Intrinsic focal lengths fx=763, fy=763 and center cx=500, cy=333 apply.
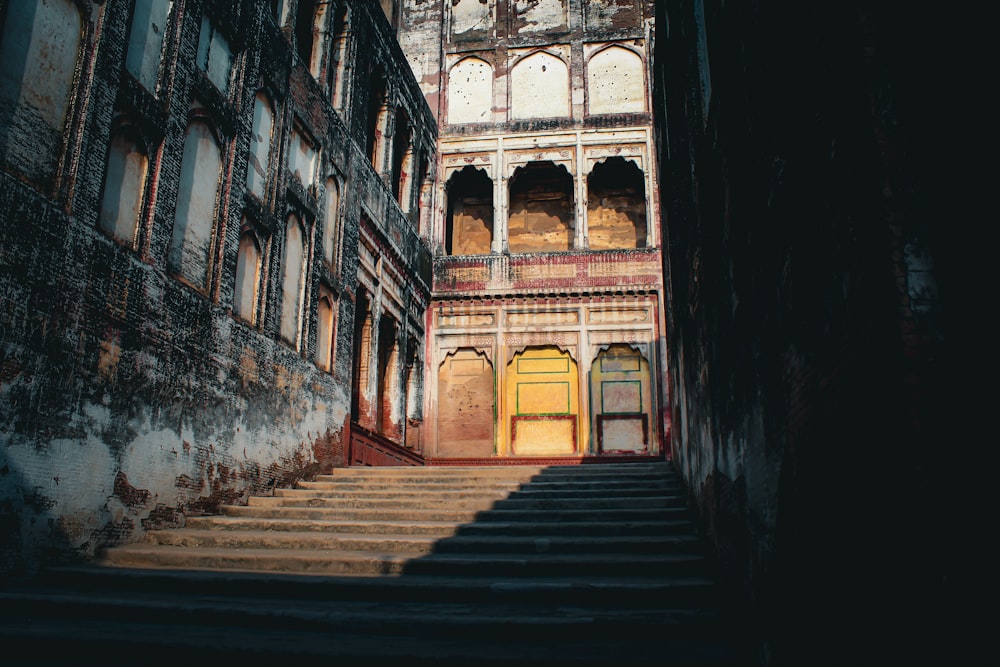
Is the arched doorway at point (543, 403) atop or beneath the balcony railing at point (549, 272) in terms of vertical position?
beneath

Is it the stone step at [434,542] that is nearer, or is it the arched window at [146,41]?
the stone step at [434,542]

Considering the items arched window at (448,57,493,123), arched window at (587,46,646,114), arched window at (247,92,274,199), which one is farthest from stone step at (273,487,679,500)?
arched window at (587,46,646,114)

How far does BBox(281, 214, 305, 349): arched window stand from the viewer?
29.4ft

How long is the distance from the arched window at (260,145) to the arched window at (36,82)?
2.72 metres

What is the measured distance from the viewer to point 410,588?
4574 mm

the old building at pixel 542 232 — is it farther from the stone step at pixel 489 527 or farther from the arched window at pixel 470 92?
the stone step at pixel 489 527

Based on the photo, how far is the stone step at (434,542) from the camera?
211 inches

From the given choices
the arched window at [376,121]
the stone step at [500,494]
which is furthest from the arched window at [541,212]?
the stone step at [500,494]

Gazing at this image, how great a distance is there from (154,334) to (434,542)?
9.71 ft

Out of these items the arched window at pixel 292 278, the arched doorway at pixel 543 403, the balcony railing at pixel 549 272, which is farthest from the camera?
the balcony railing at pixel 549 272

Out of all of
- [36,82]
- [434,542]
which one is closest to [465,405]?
[434,542]

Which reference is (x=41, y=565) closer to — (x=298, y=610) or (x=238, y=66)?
(x=298, y=610)

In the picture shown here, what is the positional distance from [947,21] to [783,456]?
129cm

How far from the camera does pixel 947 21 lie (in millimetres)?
1573
